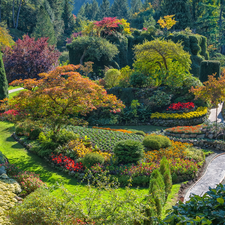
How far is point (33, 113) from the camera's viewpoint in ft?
31.7

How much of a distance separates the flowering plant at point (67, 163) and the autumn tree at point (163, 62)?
1223 centimetres

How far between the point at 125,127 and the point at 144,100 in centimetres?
350

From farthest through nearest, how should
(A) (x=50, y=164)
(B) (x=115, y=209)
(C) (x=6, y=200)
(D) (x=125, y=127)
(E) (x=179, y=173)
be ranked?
(D) (x=125, y=127)
(A) (x=50, y=164)
(E) (x=179, y=173)
(C) (x=6, y=200)
(B) (x=115, y=209)

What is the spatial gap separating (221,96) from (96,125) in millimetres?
8857

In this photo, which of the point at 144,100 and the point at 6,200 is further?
the point at 144,100

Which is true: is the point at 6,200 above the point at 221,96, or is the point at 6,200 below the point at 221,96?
below

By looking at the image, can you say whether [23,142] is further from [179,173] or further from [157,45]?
[157,45]

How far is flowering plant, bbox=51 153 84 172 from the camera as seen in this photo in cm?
877

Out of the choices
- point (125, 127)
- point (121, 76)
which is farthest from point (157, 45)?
A: point (125, 127)

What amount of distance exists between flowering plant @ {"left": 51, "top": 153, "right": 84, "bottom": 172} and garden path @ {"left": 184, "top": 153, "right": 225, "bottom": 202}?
4252 mm

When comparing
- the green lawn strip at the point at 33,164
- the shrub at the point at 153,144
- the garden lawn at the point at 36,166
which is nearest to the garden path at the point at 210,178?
the garden lawn at the point at 36,166

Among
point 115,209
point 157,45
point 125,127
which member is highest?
point 157,45

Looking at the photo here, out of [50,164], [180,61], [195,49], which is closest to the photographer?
[50,164]

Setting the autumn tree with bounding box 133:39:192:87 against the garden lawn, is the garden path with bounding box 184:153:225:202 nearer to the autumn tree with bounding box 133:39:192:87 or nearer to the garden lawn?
the garden lawn
